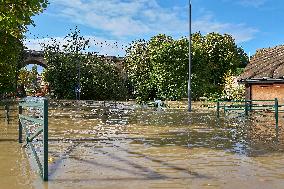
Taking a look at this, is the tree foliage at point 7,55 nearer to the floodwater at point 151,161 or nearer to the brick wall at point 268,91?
the floodwater at point 151,161

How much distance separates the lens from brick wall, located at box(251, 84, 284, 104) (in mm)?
30312

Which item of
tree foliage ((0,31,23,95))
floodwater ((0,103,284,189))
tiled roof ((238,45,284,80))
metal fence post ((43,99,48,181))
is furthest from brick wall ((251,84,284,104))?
metal fence post ((43,99,48,181))

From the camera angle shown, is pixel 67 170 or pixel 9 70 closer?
pixel 67 170

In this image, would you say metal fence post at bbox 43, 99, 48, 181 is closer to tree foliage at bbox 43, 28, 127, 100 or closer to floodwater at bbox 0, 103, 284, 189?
floodwater at bbox 0, 103, 284, 189

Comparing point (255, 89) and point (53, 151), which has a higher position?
point (255, 89)

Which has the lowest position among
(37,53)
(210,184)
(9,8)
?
(210,184)

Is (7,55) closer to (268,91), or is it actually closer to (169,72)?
(169,72)

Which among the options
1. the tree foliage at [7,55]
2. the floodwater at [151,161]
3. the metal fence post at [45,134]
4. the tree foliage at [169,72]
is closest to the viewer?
the metal fence post at [45,134]

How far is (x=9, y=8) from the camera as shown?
50.8 ft

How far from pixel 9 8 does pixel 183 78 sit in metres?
31.4

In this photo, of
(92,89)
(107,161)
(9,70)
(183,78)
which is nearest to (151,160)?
(107,161)

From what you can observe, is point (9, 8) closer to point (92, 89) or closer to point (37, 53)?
point (92, 89)

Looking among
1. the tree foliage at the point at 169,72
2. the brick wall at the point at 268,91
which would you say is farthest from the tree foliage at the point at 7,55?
the brick wall at the point at 268,91

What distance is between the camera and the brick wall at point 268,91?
99.5ft
